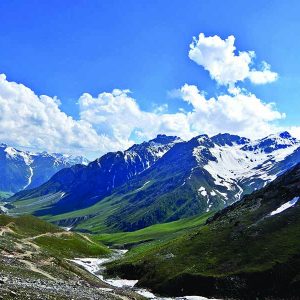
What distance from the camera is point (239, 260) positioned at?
87750mm

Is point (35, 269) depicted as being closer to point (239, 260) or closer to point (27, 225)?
point (239, 260)

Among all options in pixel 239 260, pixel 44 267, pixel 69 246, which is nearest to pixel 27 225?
pixel 69 246

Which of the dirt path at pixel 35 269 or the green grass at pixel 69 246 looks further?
the green grass at pixel 69 246

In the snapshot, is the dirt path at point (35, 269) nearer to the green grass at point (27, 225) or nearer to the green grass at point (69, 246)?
the green grass at point (69, 246)

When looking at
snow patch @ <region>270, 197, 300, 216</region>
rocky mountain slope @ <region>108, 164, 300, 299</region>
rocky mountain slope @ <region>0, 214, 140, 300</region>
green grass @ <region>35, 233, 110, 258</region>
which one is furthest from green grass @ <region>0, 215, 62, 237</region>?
snow patch @ <region>270, 197, 300, 216</region>

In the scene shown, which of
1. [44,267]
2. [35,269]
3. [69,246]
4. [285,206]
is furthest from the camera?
[69,246]

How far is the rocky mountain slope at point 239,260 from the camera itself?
7831 centimetres

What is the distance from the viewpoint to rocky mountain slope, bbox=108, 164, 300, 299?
78312 millimetres

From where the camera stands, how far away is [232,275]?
81312 millimetres

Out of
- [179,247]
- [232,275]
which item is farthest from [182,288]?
[179,247]

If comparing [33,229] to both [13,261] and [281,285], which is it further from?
[281,285]

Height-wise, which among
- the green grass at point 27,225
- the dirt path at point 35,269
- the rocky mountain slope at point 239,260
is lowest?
the rocky mountain slope at point 239,260

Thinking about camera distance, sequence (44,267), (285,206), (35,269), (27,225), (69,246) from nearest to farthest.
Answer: (35,269) → (44,267) → (285,206) → (69,246) → (27,225)

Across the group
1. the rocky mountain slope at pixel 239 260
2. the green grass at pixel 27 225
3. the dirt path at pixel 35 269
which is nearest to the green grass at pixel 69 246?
the green grass at pixel 27 225
